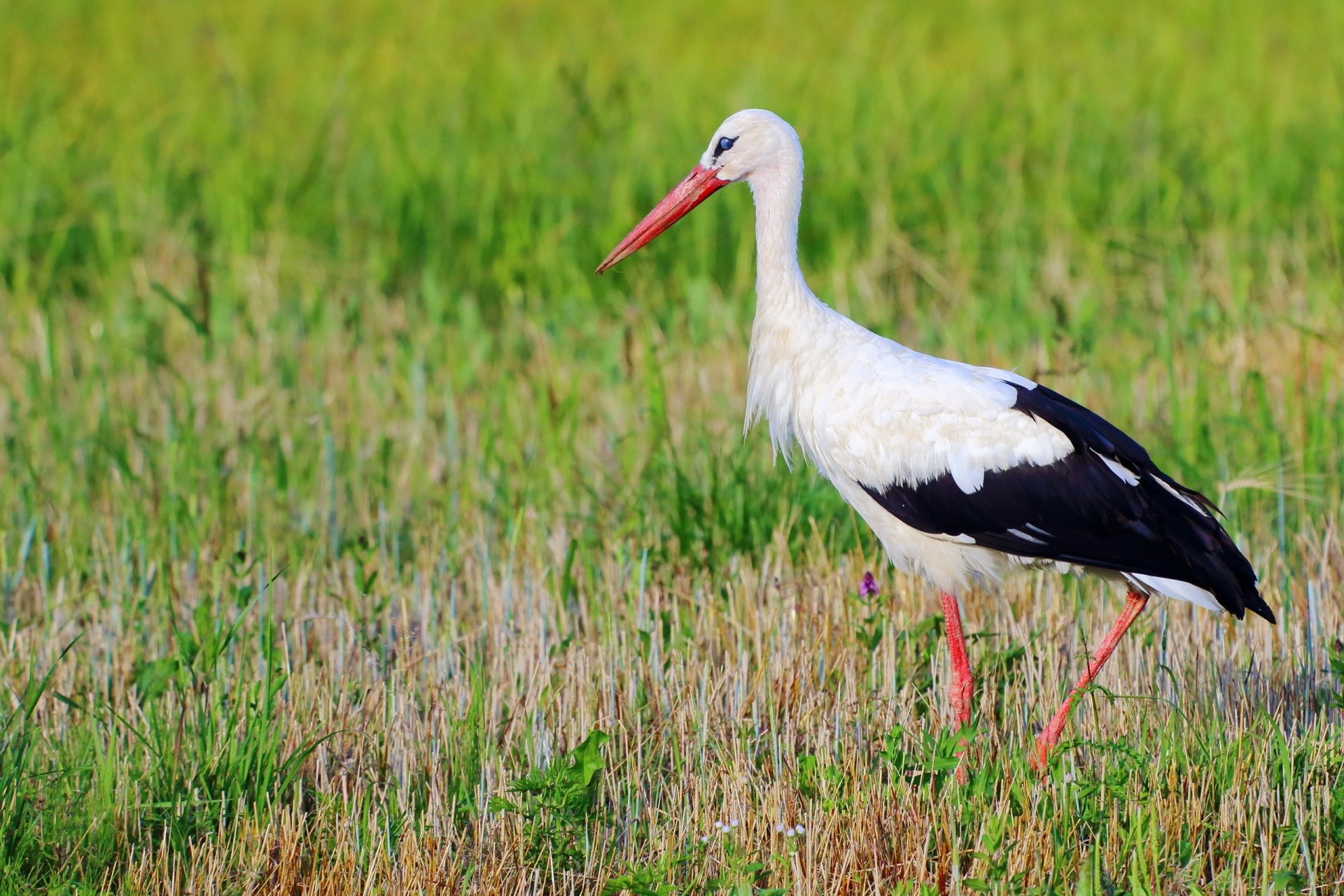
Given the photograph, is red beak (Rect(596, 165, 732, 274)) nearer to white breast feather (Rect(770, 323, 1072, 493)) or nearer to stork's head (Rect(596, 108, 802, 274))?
stork's head (Rect(596, 108, 802, 274))

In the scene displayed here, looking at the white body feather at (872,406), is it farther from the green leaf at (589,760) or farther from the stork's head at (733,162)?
the green leaf at (589,760)

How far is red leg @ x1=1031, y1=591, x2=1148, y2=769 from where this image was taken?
324 cm

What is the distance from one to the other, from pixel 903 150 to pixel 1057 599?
4172mm

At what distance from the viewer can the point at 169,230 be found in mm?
7254

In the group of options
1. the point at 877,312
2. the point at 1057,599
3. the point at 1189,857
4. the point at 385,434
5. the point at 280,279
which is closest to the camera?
the point at 1189,857

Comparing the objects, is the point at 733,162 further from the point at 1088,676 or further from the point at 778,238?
the point at 1088,676

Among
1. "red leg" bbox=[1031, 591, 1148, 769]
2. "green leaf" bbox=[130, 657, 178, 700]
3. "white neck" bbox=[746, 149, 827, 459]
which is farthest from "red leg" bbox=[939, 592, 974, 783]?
"green leaf" bbox=[130, 657, 178, 700]

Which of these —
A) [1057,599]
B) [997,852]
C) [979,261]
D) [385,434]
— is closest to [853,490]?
[1057,599]

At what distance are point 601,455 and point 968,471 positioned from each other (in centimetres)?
183

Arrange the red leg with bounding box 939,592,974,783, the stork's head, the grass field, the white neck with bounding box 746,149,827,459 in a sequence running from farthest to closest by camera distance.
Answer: the stork's head
the white neck with bounding box 746,149,827,459
the red leg with bounding box 939,592,974,783
the grass field

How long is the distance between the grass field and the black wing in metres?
0.28

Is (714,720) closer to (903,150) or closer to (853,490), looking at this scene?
(853,490)

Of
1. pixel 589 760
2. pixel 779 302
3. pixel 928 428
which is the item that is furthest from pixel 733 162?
pixel 589 760

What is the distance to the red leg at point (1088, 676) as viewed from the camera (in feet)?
10.6
